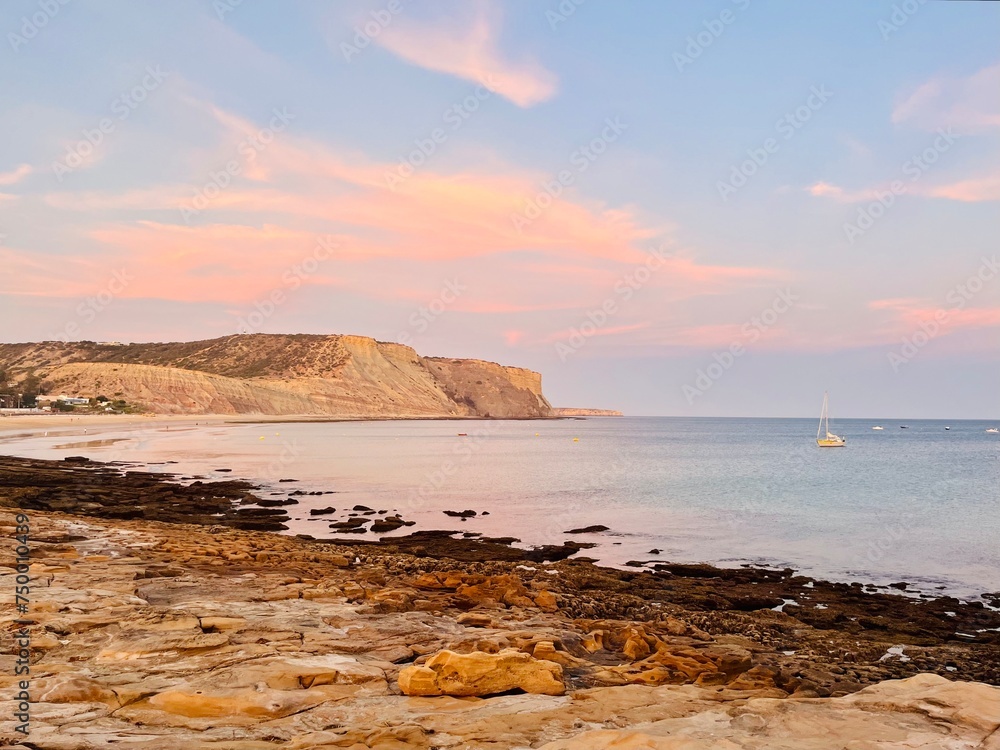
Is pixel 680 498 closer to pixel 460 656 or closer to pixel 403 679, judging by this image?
pixel 460 656

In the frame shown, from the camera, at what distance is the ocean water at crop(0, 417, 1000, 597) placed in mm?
20953

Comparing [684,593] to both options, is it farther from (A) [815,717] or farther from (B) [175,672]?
(B) [175,672]

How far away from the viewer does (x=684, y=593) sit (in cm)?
1459

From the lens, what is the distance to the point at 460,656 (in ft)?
23.2

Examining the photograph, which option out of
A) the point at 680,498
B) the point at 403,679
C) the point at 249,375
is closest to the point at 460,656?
the point at 403,679

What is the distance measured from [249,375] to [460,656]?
16550cm

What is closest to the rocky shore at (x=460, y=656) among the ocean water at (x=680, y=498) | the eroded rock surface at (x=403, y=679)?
the eroded rock surface at (x=403, y=679)

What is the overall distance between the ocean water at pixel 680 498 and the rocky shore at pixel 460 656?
5096mm

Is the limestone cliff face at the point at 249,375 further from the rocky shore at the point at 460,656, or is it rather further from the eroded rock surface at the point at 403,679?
the eroded rock surface at the point at 403,679

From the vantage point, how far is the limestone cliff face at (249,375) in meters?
128

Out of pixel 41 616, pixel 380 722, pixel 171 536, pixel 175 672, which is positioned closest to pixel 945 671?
pixel 380 722

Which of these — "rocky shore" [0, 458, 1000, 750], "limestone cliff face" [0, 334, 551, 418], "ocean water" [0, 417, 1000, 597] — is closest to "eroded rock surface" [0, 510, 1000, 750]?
"rocky shore" [0, 458, 1000, 750]

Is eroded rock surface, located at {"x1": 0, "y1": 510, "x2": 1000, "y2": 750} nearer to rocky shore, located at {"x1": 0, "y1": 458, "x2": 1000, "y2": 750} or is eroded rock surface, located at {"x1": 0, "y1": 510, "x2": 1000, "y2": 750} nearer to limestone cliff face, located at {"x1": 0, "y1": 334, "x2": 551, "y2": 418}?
rocky shore, located at {"x1": 0, "y1": 458, "x2": 1000, "y2": 750}

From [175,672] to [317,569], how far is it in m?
7.00
